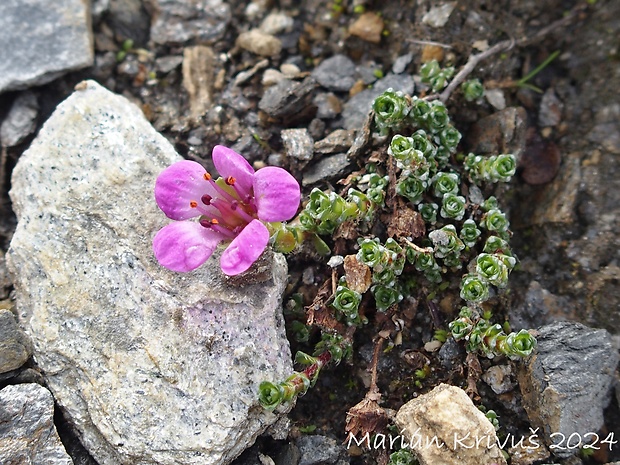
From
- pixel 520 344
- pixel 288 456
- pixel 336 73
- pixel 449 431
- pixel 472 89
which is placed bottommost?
pixel 288 456

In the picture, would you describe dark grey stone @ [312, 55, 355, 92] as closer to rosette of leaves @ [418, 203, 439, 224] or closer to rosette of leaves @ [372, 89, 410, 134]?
rosette of leaves @ [372, 89, 410, 134]

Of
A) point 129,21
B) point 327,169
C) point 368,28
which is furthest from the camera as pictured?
point 129,21

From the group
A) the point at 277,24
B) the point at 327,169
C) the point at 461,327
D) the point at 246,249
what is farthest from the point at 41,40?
the point at 461,327

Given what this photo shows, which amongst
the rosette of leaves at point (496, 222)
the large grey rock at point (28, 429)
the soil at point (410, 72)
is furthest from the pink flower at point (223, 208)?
the rosette of leaves at point (496, 222)

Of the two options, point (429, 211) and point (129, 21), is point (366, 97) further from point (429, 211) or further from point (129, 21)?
point (129, 21)

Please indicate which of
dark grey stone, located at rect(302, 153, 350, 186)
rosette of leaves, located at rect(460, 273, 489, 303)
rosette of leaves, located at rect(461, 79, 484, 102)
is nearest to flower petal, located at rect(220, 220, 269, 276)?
dark grey stone, located at rect(302, 153, 350, 186)

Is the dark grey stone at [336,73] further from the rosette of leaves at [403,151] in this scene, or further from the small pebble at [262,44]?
the rosette of leaves at [403,151]
